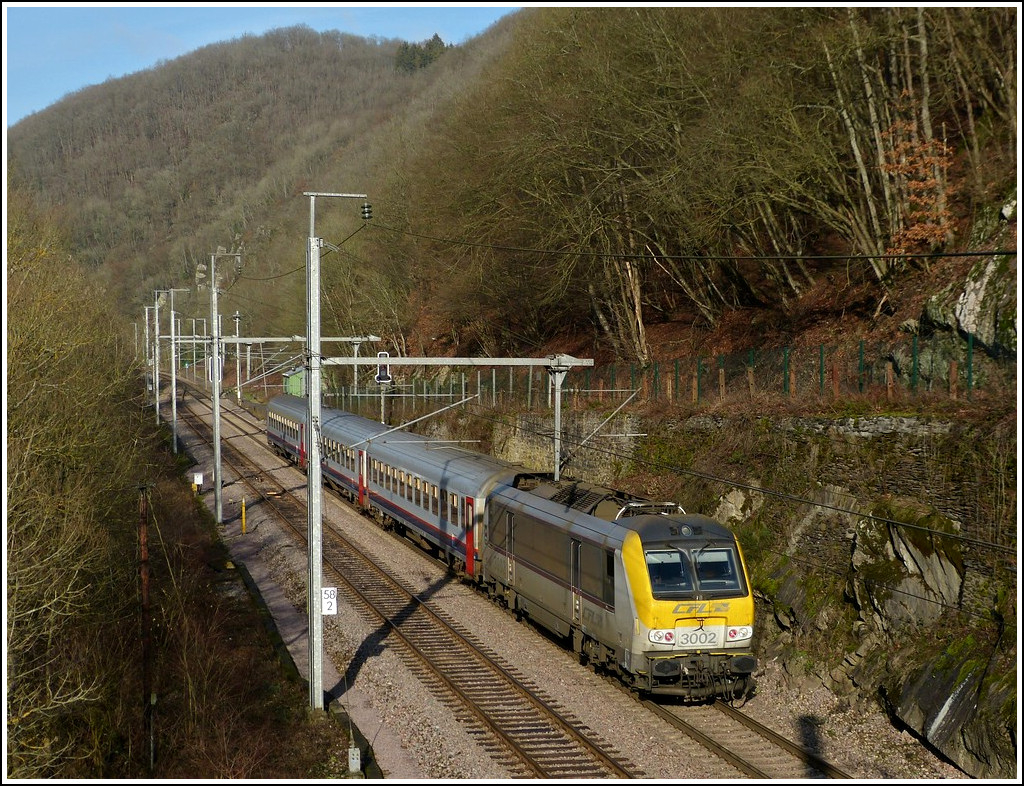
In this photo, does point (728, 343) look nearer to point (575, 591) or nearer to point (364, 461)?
point (364, 461)

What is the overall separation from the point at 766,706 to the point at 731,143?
15437 mm

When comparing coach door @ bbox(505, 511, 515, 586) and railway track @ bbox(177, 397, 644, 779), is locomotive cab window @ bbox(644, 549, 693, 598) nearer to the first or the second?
railway track @ bbox(177, 397, 644, 779)

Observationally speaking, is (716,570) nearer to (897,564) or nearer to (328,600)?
(897,564)

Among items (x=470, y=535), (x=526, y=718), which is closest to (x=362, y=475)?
(x=470, y=535)

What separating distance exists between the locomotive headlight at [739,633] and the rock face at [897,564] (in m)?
2.09

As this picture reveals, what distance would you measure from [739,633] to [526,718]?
137 inches

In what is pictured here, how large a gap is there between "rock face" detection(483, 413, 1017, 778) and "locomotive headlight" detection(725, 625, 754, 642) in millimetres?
2091

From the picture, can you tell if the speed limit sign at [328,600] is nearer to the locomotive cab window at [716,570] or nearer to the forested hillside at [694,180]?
the locomotive cab window at [716,570]

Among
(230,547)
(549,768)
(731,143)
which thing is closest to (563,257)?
A: (731,143)

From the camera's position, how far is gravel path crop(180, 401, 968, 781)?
1348cm

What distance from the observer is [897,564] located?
16.5 m

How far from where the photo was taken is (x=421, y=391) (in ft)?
164

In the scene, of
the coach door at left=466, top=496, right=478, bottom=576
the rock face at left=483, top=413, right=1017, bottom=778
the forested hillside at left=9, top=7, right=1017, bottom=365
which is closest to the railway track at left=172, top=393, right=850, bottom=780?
the coach door at left=466, top=496, right=478, bottom=576

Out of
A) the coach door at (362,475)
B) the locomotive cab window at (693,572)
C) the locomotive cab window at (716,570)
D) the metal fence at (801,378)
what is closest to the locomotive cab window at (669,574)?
the locomotive cab window at (693,572)
